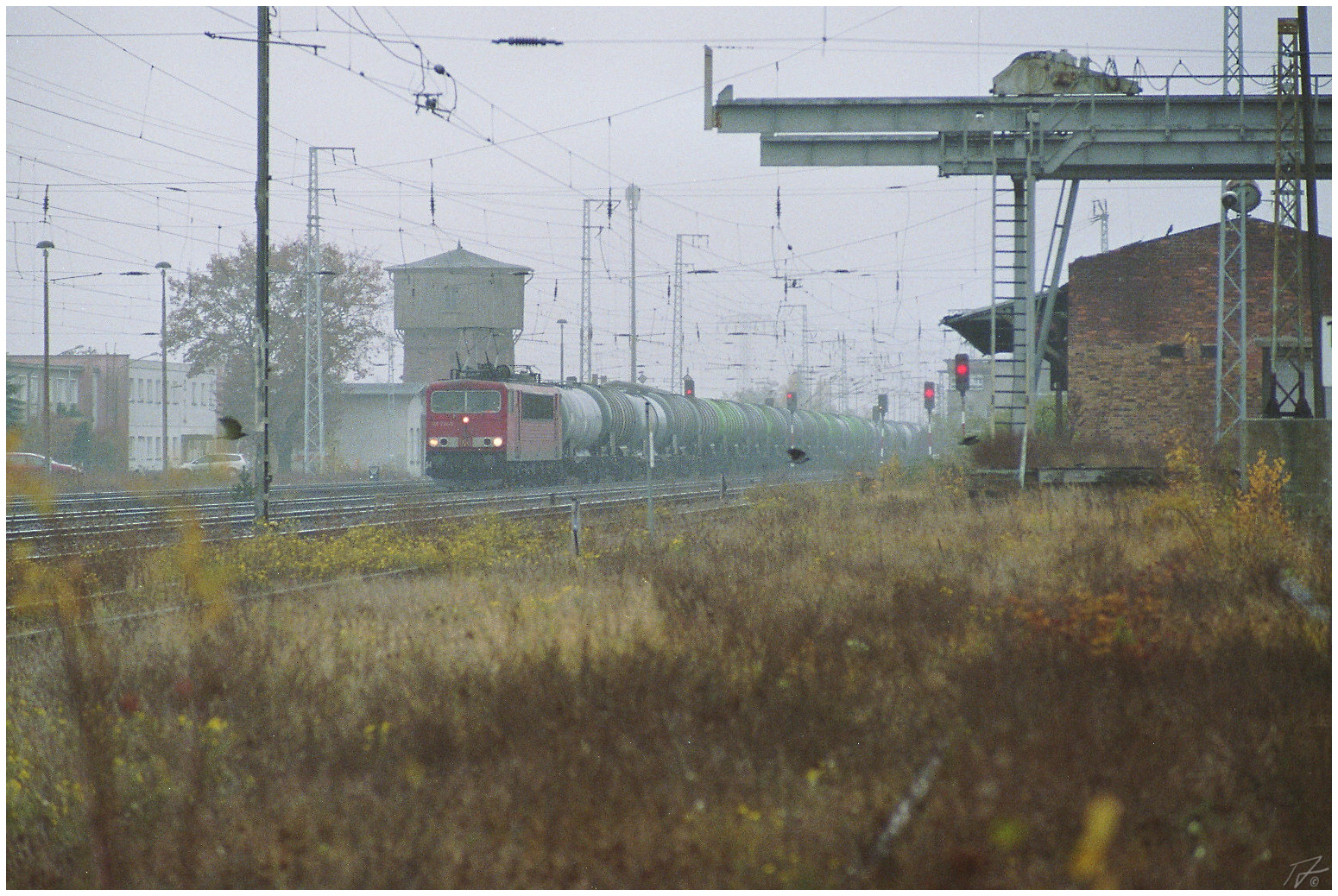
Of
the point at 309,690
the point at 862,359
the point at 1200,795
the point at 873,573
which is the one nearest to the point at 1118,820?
the point at 1200,795

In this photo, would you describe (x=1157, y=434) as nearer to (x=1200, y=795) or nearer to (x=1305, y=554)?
(x=1305, y=554)

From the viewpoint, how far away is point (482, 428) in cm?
2988

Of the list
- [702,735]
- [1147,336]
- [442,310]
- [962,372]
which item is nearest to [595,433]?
[962,372]

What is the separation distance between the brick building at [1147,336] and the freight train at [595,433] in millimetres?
7029

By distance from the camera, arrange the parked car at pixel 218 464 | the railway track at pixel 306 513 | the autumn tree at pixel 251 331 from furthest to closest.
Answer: the autumn tree at pixel 251 331 < the parked car at pixel 218 464 < the railway track at pixel 306 513

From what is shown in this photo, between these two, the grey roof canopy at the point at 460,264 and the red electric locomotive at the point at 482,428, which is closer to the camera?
the red electric locomotive at the point at 482,428

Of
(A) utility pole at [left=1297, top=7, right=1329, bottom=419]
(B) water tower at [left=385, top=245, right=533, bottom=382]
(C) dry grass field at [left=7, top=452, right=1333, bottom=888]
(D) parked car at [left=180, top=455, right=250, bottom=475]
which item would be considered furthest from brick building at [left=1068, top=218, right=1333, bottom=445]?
(B) water tower at [left=385, top=245, right=533, bottom=382]

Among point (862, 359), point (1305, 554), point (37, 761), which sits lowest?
point (37, 761)

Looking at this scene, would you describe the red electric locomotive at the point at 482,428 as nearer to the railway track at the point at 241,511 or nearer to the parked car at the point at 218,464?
the railway track at the point at 241,511

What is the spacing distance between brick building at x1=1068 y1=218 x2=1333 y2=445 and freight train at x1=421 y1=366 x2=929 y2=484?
703 centimetres

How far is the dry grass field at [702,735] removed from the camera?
4.59 metres

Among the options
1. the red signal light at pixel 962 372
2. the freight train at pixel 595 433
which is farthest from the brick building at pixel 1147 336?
the freight train at pixel 595 433

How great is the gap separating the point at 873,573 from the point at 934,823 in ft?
21.5

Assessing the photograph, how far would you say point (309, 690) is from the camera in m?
7.00
